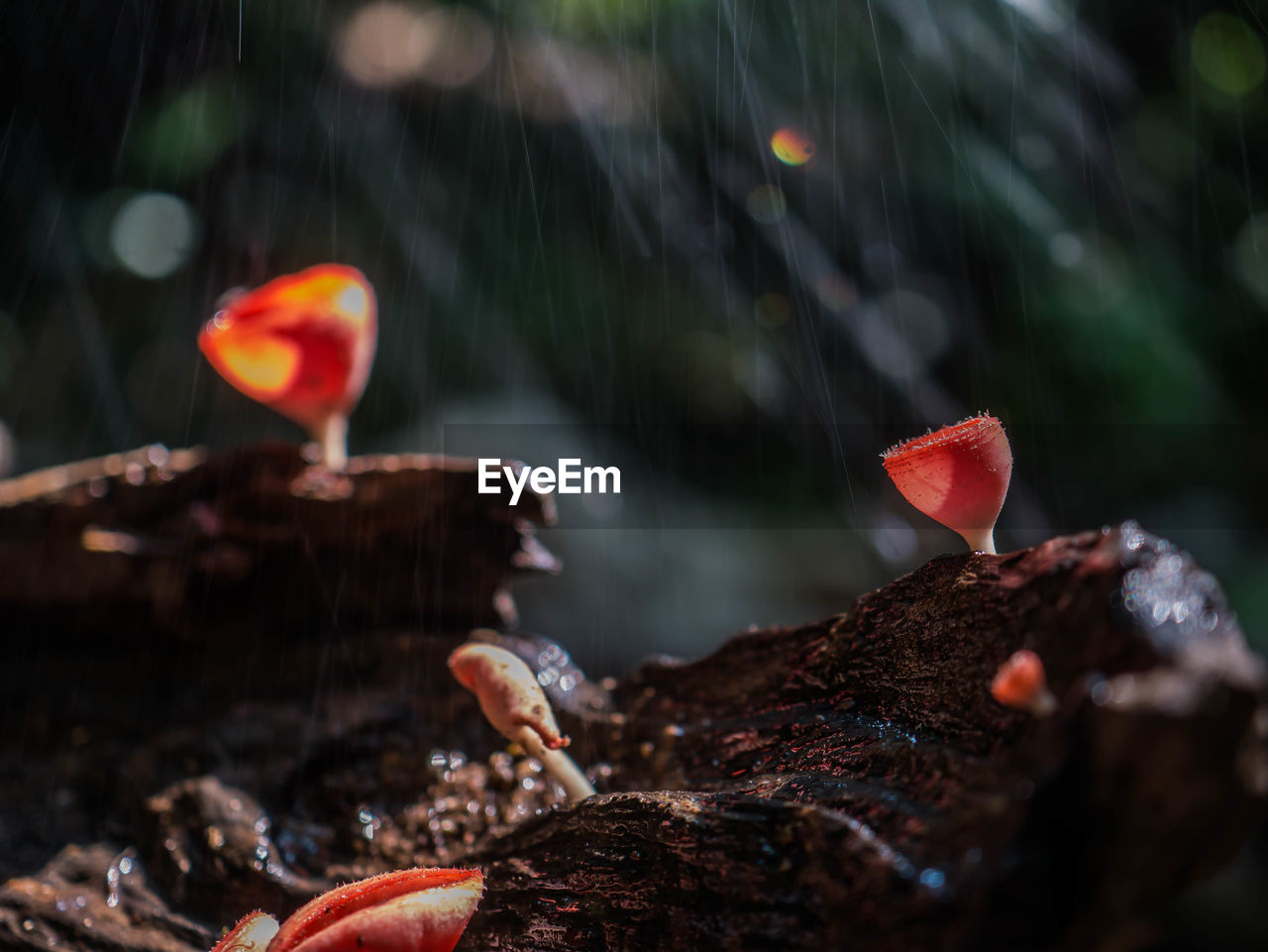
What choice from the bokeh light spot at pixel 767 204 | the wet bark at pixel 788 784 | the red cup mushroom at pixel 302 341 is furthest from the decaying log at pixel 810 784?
the bokeh light spot at pixel 767 204

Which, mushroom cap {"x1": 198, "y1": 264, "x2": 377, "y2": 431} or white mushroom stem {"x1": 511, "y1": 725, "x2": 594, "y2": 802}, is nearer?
white mushroom stem {"x1": 511, "y1": 725, "x2": 594, "y2": 802}

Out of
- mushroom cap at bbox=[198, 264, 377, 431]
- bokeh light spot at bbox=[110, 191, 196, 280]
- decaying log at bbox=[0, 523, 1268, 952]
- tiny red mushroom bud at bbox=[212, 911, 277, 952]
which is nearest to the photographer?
decaying log at bbox=[0, 523, 1268, 952]

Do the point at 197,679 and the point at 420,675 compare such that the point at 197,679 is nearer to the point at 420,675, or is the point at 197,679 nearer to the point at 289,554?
the point at 289,554

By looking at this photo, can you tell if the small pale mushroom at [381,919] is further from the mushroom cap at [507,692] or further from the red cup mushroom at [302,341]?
the red cup mushroom at [302,341]

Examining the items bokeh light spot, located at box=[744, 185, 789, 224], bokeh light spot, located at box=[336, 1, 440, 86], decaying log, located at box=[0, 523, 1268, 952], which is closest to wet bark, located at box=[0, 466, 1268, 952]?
decaying log, located at box=[0, 523, 1268, 952]

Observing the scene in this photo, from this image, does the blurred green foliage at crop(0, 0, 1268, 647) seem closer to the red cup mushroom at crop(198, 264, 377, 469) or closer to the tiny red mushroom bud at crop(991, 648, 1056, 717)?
the red cup mushroom at crop(198, 264, 377, 469)

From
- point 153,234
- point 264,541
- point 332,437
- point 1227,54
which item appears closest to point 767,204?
point 1227,54

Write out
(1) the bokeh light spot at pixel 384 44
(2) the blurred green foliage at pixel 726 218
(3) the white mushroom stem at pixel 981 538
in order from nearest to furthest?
(3) the white mushroom stem at pixel 981 538
(2) the blurred green foliage at pixel 726 218
(1) the bokeh light spot at pixel 384 44
